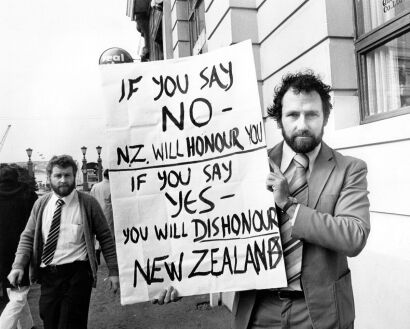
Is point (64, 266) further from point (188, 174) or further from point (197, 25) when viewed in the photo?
point (197, 25)

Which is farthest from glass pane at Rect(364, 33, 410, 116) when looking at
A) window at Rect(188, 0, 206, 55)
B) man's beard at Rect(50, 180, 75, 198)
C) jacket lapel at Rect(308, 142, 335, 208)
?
window at Rect(188, 0, 206, 55)

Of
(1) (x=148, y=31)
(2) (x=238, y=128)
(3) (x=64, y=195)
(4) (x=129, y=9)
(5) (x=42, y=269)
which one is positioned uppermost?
(4) (x=129, y=9)

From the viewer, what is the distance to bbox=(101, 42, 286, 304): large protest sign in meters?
1.96

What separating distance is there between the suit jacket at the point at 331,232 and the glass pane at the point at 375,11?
1930mm

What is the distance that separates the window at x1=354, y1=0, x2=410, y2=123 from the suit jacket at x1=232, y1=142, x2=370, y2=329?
1.62m

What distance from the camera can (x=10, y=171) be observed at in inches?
187

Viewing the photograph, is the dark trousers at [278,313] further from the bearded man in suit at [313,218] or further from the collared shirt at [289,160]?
the collared shirt at [289,160]

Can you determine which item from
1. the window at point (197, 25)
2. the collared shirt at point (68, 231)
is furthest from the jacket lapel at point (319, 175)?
the window at point (197, 25)

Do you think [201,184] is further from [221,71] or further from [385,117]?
[385,117]

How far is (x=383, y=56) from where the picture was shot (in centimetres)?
346

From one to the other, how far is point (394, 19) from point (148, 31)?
18304mm

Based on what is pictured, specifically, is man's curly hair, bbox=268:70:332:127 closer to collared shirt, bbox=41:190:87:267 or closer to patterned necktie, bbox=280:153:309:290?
patterned necktie, bbox=280:153:309:290

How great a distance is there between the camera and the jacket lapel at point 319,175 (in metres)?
1.80

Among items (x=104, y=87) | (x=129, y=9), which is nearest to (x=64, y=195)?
(x=104, y=87)
